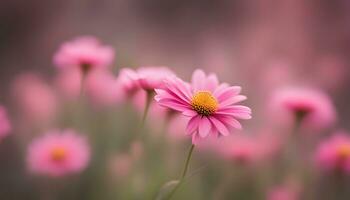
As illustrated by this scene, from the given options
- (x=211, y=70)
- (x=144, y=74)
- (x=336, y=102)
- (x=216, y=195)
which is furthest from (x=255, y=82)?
(x=144, y=74)

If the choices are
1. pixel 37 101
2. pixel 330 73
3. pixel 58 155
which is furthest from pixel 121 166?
pixel 330 73

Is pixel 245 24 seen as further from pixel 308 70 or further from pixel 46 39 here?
pixel 46 39

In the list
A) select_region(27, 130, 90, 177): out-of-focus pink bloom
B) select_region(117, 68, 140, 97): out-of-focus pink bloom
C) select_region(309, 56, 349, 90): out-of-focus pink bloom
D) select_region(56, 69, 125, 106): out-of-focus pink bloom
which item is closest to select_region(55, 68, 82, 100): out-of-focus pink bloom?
select_region(56, 69, 125, 106): out-of-focus pink bloom

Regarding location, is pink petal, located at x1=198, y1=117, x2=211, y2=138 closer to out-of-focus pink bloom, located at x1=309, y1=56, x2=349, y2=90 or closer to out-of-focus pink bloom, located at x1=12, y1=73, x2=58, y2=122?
out-of-focus pink bloom, located at x1=12, y1=73, x2=58, y2=122

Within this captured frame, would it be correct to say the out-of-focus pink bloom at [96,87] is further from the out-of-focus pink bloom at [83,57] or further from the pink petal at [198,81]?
the pink petal at [198,81]

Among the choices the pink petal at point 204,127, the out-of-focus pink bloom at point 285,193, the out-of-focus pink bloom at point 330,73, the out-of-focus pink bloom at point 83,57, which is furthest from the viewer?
the out-of-focus pink bloom at point 330,73

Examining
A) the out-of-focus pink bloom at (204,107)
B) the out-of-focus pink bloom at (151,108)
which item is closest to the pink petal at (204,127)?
the out-of-focus pink bloom at (204,107)
